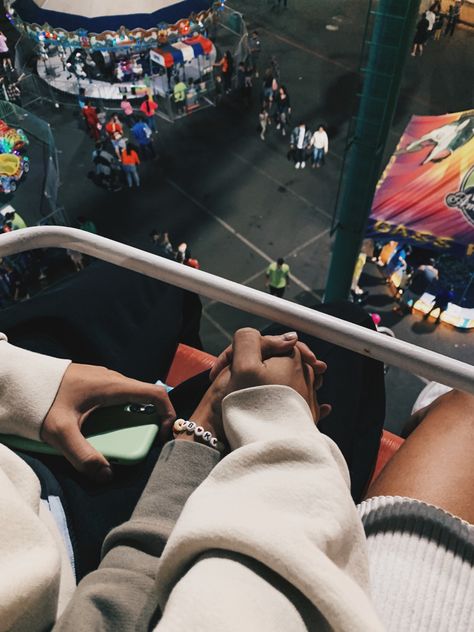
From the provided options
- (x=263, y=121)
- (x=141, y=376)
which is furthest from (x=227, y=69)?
(x=141, y=376)

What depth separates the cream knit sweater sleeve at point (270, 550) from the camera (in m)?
0.81

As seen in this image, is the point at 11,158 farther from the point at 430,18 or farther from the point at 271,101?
the point at 430,18

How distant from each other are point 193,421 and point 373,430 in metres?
1.00

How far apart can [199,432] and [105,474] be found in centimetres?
34

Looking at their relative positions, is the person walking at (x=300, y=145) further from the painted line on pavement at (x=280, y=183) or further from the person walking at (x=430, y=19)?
the person walking at (x=430, y=19)

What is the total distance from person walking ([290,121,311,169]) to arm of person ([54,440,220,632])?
12.3 metres

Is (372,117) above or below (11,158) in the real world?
above

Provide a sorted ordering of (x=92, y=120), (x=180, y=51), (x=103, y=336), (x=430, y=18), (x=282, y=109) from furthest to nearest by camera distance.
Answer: (x=430, y=18)
(x=180, y=51)
(x=282, y=109)
(x=92, y=120)
(x=103, y=336)

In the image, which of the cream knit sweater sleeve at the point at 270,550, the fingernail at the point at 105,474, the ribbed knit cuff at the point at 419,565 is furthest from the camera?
the fingernail at the point at 105,474

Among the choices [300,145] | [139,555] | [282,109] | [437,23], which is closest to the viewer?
[139,555]

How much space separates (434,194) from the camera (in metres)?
6.85

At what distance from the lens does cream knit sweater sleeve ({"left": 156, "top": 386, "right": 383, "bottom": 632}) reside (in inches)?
32.0

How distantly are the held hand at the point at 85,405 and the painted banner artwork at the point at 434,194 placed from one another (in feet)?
19.4

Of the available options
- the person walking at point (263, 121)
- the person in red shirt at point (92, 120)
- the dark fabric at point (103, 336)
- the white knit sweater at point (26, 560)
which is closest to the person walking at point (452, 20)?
the person walking at point (263, 121)
